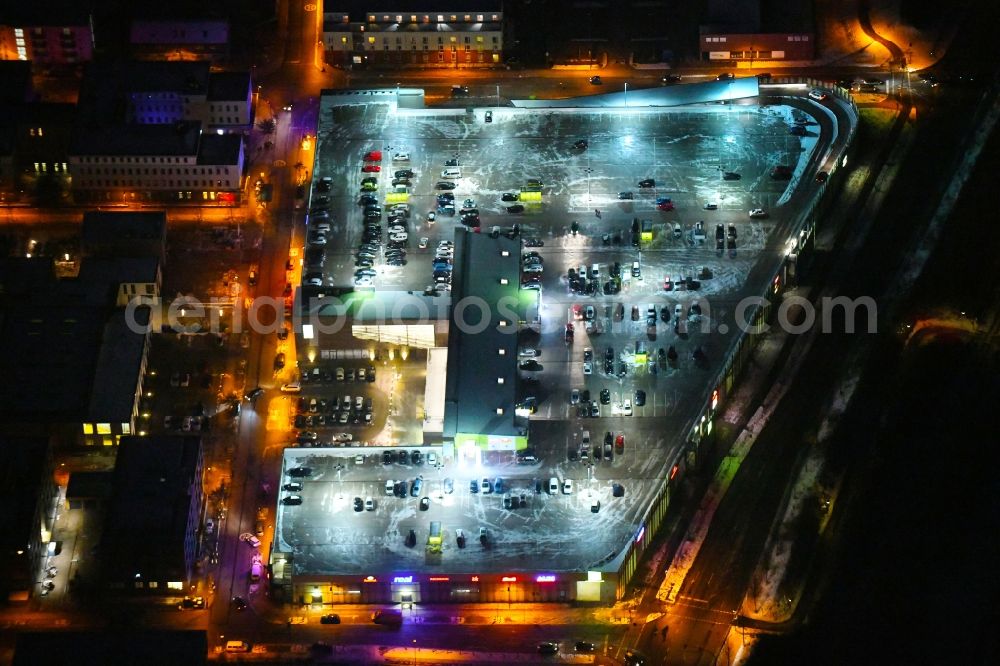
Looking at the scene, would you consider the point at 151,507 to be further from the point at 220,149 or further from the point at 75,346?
the point at 220,149

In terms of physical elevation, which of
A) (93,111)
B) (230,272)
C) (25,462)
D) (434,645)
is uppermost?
(93,111)

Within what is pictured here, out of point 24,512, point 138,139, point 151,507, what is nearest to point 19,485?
point 24,512

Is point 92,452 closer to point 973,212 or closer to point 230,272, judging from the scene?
point 230,272

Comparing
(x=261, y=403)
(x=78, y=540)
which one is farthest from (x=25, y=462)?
(x=261, y=403)

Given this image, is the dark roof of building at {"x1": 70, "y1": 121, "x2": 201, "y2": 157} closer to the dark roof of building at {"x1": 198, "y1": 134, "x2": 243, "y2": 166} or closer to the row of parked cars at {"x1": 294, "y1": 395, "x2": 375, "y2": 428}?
the dark roof of building at {"x1": 198, "y1": 134, "x2": 243, "y2": 166}

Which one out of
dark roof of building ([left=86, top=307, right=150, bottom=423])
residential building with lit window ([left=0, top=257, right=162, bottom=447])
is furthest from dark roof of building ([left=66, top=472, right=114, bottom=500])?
dark roof of building ([left=86, top=307, right=150, bottom=423])

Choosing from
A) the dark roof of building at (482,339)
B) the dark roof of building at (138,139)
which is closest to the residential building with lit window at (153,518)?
the dark roof of building at (482,339)
